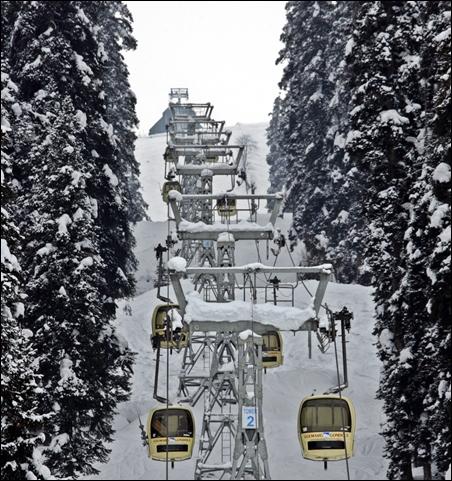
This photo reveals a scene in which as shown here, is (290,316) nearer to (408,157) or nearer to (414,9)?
(408,157)

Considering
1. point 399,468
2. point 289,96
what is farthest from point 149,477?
point 289,96

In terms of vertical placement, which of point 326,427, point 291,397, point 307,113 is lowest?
point 326,427

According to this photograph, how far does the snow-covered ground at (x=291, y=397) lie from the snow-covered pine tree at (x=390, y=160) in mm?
2385

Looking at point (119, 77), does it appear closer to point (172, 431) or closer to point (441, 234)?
point (172, 431)

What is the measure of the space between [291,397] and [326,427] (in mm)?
11680

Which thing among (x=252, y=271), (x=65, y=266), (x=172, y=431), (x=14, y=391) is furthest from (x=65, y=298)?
(x=14, y=391)

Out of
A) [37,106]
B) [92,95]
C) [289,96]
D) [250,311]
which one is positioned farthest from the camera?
[289,96]

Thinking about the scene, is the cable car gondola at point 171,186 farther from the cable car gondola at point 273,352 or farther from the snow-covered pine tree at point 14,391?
the snow-covered pine tree at point 14,391

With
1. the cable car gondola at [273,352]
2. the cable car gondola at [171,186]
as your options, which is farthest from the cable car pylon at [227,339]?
the cable car gondola at [171,186]

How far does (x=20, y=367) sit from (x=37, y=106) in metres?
13.8

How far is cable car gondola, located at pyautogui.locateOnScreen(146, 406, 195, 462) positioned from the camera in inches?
770

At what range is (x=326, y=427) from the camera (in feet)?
60.0

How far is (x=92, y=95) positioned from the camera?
28109 mm

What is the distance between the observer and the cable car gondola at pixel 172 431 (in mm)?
19547
